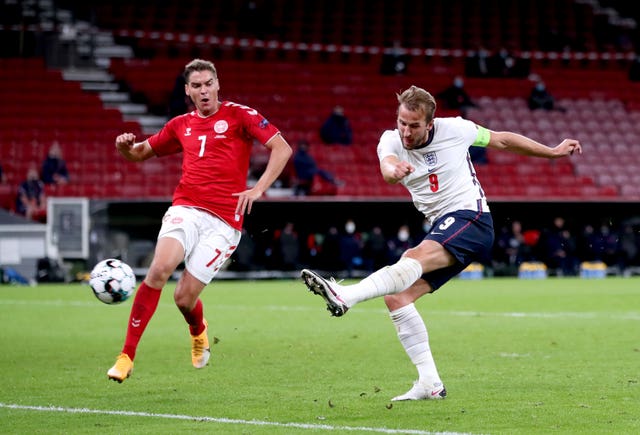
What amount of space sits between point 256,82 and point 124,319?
17.3 m

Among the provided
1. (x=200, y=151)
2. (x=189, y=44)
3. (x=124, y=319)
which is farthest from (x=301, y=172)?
(x=200, y=151)

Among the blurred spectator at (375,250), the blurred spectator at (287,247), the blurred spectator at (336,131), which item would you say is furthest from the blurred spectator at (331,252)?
the blurred spectator at (336,131)

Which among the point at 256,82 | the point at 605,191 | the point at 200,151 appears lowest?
the point at 605,191

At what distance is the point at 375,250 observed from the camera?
2825cm

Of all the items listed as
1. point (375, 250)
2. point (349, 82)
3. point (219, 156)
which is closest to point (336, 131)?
point (349, 82)

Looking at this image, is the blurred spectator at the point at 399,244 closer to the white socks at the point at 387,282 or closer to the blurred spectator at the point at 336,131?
the blurred spectator at the point at 336,131

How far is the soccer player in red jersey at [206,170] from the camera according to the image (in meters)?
8.51

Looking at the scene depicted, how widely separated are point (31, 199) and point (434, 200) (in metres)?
19.8

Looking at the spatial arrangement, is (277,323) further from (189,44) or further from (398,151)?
(189,44)

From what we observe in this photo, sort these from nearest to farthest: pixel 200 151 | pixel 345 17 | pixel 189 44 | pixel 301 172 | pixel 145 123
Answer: pixel 200 151, pixel 301 172, pixel 145 123, pixel 189 44, pixel 345 17

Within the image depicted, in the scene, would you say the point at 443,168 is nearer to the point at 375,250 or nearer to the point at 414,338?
the point at 414,338

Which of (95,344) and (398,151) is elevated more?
(398,151)

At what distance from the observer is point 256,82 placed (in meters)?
32.1

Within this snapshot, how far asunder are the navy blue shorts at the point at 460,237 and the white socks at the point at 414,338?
28 cm
